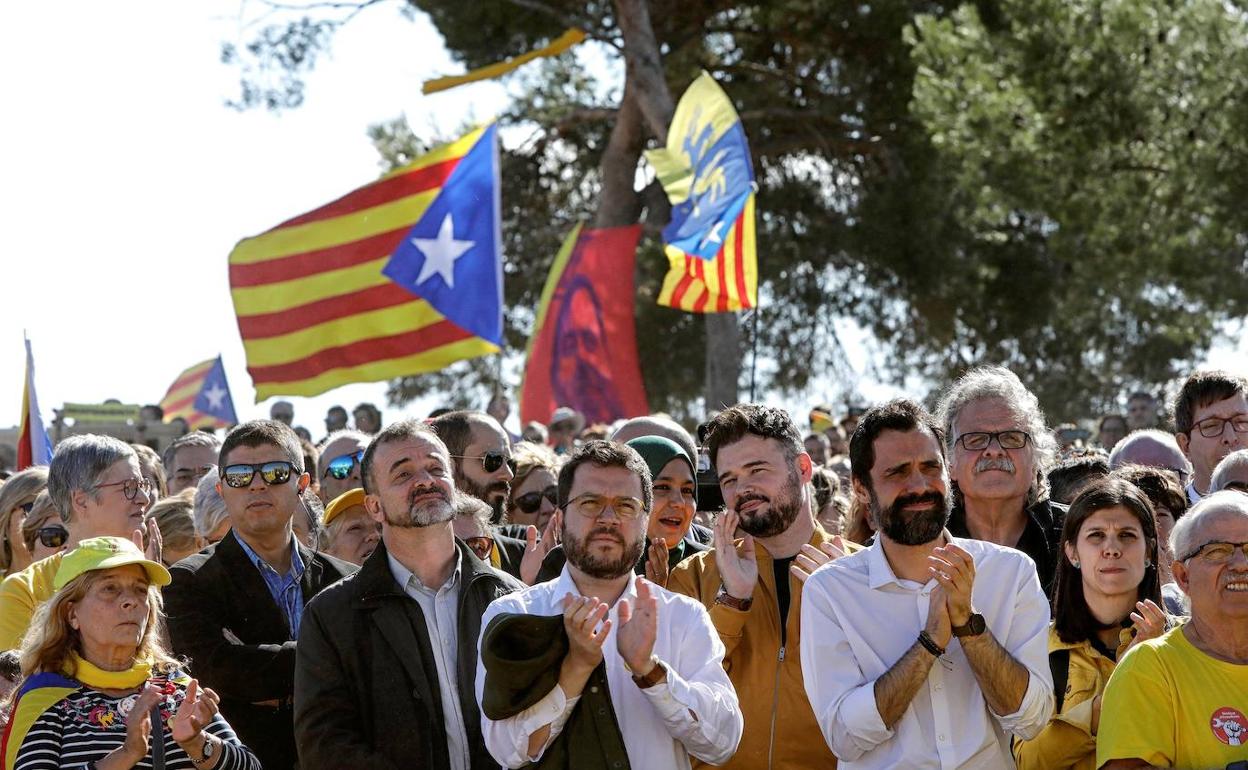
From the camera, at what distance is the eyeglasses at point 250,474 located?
18.5ft

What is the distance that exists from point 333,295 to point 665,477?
6121 millimetres

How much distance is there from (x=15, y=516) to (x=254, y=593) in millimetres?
1663

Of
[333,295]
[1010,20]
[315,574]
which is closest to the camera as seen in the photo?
[315,574]

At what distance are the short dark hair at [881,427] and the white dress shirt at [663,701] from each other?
1.81 ft

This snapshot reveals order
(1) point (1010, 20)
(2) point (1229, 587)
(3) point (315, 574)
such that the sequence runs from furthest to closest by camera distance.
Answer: (1) point (1010, 20)
(3) point (315, 574)
(2) point (1229, 587)

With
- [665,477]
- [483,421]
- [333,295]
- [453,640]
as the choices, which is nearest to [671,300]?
[333,295]

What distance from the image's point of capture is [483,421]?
671cm

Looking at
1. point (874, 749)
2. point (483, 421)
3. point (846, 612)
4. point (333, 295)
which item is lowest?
point (874, 749)

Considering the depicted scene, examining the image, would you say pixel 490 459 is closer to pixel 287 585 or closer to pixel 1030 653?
pixel 287 585

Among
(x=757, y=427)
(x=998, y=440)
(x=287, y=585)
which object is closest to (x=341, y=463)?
(x=287, y=585)

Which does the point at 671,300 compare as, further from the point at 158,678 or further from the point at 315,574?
the point at 158,678

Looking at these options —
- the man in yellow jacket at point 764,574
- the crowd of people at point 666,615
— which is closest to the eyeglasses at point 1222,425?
the crowd of people at point 666,615

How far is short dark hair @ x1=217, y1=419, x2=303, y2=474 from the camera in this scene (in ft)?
18.9

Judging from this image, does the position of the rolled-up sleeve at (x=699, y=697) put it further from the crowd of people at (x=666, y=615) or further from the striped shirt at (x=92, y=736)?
the striped shirt at (x=92, y=736)
